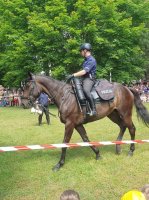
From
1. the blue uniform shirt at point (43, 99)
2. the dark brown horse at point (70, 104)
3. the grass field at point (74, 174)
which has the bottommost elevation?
the blue uniform shirt at point (43, 99)

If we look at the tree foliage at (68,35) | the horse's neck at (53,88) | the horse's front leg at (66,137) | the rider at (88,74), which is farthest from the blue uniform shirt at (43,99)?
the tree foliage at (68,35)

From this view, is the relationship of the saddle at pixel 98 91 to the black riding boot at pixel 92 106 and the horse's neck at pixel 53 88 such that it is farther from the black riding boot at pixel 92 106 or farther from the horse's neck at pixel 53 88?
the horse's neck at pixel 53 88

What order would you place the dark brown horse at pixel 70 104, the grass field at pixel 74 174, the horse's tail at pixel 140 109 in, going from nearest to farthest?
the grass field at pixel 74 174, the dark brown horse at pixel 70 104, the horse's tail at pixel 140 109

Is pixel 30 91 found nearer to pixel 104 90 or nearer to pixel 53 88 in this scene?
pixel 53 88

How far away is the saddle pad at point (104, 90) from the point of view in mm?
8891

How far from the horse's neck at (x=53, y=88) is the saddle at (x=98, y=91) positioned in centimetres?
38

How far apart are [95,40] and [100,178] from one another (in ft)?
76.9

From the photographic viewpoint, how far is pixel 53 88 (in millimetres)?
8797

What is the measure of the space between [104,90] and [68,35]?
74.3ft

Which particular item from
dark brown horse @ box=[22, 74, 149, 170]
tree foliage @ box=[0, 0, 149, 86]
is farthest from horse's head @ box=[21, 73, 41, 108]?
tree foliage @ box=[0, 0, 149, 86]

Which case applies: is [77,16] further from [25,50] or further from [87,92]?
[87,92]

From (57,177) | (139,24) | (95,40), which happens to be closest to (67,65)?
(95,40)

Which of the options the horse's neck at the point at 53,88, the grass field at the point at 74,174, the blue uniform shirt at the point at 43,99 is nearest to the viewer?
the grass field at the point at 74,174

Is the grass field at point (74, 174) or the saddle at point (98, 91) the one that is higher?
the saddle at point (98, 91)
